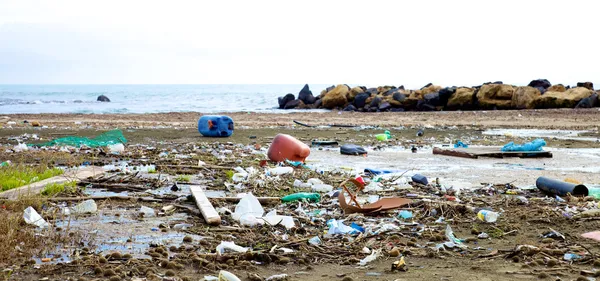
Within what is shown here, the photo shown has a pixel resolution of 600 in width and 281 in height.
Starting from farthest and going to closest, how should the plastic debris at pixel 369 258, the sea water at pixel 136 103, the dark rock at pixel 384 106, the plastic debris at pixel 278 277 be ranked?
the sea water at pixel 136 103, the dark rock at pixel 384 106, the plastic debris at pixel 369 258, the plastic debris at pixel 278 277

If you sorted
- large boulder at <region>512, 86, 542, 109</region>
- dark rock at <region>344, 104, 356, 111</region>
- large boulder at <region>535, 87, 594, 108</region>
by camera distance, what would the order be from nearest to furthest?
1. large boulder at <region>535, 87, 594, 108</region>
2. large boulder at <region>512, 86, 542, 109</region>
3. dark rock at <region>344, 104, 356, 111</region>

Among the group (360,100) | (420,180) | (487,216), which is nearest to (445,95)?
(360,100)

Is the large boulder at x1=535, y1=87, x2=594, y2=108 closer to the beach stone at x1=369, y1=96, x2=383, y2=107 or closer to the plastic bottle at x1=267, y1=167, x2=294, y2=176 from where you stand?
the beach stone at x1=369, y1=96, x2=383, y2=107

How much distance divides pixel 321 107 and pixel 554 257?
31.8m

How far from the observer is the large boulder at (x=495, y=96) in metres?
27.4

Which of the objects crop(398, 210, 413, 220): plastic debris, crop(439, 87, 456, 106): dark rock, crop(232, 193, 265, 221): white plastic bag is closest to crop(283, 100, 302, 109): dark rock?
crop(439, 87, 456, 106): dark rock

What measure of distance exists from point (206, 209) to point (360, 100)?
91.4 ft

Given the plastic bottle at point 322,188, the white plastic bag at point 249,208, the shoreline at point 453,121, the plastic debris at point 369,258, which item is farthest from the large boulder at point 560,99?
the plastic debris at point 369,258

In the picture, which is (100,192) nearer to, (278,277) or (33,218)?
(33,218)

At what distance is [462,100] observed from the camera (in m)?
28.5

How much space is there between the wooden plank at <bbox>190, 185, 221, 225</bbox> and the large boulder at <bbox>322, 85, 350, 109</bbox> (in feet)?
94.2

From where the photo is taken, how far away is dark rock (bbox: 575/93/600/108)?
24953 millimetres

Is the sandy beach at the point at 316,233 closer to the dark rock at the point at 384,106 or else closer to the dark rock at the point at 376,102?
the dark rock at the point at 384,106

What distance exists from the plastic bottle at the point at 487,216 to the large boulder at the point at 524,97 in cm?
2317
